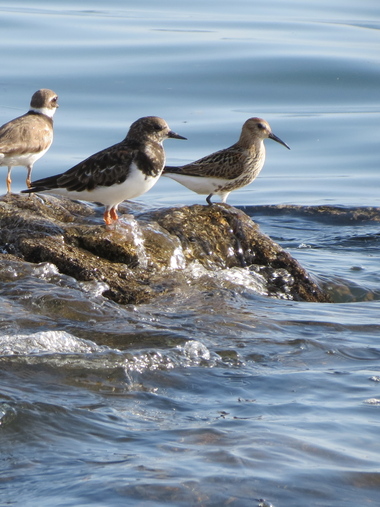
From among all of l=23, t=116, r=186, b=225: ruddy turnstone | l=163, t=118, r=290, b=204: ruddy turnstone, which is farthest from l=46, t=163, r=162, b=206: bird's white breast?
l=163, t=118, r=290, b=204: ruddy turnstone

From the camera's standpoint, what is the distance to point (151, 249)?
6750mm

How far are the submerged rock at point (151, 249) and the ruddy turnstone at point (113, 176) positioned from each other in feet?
0.75

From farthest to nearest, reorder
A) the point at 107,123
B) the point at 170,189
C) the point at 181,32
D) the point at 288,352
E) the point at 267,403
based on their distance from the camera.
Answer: the point at 181,32
the point at 107,123
the point at 170,189
the point at 288,352
the point at 267,403

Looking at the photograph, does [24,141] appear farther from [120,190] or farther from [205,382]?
[205,382]

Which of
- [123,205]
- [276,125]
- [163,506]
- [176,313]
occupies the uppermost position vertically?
[276,125]

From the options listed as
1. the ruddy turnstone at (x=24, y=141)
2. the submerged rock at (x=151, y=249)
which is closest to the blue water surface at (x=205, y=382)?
the submerged rock at (x=151, y=249)

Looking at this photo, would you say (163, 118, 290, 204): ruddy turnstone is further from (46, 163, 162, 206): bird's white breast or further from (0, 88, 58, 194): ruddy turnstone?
(46, 163, 162, 206): bird's white breast

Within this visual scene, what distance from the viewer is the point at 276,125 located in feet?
45.5

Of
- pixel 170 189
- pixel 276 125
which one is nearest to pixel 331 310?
pixel 170 189

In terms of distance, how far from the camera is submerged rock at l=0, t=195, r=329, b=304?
6391mm

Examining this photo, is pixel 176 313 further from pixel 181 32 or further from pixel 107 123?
pixel 181 32

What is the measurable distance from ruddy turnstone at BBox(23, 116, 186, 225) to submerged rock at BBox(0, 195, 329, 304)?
0.23 meters

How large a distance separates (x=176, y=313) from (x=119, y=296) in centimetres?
45

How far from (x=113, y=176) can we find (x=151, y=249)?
2.07 feet
